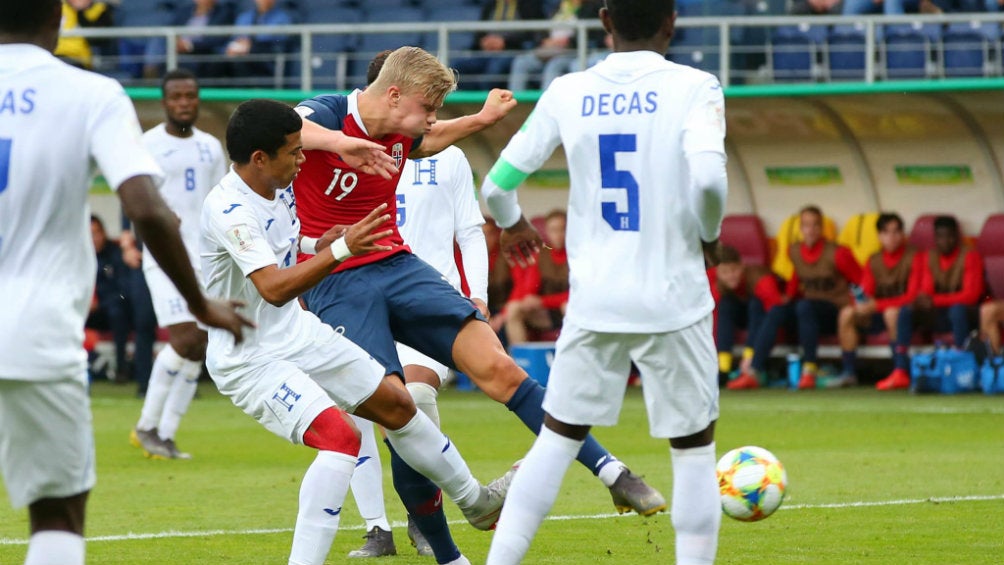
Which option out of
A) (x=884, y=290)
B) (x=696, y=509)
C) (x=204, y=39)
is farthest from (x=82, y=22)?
(x=696, y=509)

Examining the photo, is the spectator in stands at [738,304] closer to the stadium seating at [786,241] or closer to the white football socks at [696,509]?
the stadium seating at [786,241]

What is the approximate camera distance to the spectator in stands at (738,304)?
17094 mm

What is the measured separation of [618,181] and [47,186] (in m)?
1.90

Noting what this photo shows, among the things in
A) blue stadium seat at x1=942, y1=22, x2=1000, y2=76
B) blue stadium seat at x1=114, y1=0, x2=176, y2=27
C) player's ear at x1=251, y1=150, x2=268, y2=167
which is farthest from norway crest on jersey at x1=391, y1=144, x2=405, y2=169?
blue stadium seat at x1=114, y1=0, x2=176, y2=27

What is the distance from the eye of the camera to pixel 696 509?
524 centimetres

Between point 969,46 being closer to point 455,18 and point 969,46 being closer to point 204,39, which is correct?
point 455,18

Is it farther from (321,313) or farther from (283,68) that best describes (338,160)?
(283,68)

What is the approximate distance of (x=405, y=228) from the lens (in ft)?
27.0

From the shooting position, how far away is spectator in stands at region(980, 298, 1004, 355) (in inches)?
628

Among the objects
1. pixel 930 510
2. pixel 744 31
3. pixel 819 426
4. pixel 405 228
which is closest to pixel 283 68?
pixel 744 31

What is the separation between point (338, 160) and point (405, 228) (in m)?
1.45

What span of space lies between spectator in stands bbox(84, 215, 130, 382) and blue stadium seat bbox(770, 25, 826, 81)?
7.49 m

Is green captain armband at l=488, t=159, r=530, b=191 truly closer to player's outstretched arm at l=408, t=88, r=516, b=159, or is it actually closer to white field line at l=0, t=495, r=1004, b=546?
player's outstretched arm at l=408, t=88, r=516, b=159

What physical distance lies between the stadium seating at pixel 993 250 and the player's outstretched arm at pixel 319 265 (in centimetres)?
1177
